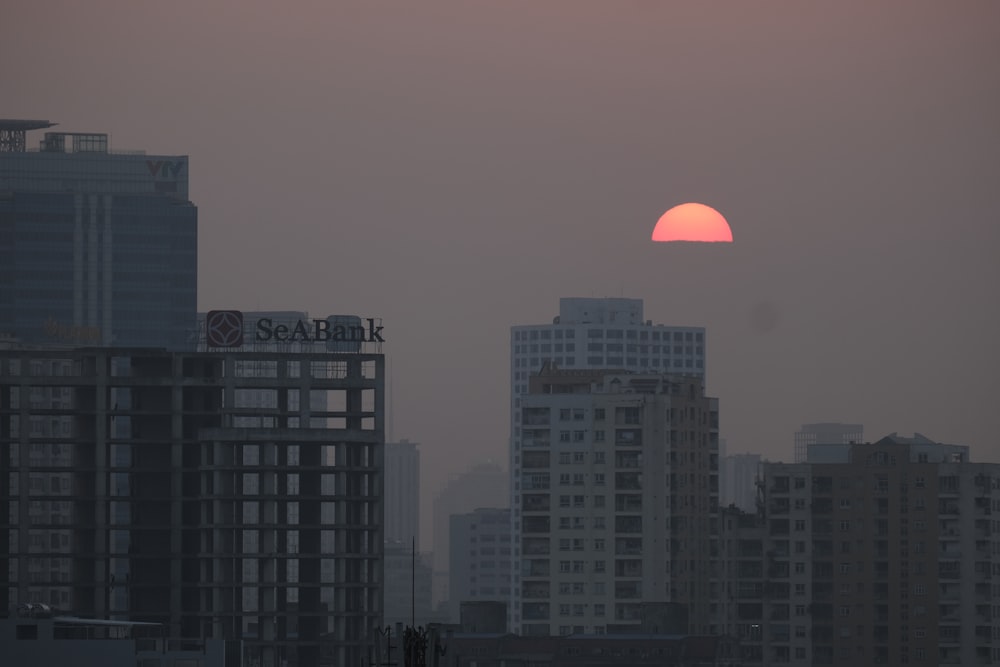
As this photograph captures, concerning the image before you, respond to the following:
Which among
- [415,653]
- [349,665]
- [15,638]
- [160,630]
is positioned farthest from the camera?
[349,665]

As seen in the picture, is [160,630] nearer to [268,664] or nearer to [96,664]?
[268,664]

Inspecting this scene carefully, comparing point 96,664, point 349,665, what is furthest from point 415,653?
point 349,665

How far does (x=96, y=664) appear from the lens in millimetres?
140250

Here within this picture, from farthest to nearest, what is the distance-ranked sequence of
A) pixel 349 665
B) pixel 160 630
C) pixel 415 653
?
pixel 349 665 → pixel 160 630 → pixel 415 653

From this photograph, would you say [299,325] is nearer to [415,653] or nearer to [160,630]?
[160,630]

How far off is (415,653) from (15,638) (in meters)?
83.8

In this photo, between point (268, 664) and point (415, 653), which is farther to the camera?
point (268, 664)

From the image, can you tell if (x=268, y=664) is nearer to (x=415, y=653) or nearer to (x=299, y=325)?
(x=299, y=325)

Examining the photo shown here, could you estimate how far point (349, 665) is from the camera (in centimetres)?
19812

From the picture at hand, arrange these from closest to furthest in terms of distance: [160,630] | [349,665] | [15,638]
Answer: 1. [15,638]
2. [160,630]
3. [349,665]

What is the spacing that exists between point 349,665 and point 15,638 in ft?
201

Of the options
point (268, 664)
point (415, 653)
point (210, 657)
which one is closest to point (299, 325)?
point (268, 664)

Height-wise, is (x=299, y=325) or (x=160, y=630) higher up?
(x=299, y=325)

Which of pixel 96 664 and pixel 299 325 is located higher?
pixel 299 325
